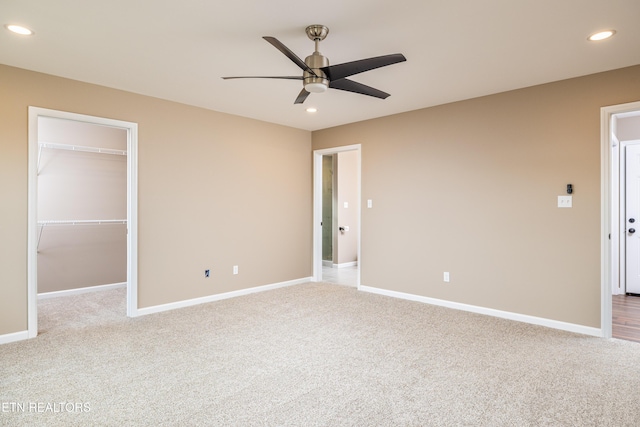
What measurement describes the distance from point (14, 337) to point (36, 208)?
1202mm

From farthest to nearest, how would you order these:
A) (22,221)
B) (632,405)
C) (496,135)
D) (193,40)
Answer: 1. (496,135)
2. (22,221)
3. (193,40)
4. (632,405)

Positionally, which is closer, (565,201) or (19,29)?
(19,29)

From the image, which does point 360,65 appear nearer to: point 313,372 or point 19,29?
point 313,372

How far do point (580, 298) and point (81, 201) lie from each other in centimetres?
634

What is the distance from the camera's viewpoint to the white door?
5.02 m

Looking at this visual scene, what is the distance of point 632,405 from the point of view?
2203 millimetres

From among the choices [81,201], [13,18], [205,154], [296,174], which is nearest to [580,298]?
[296,174]

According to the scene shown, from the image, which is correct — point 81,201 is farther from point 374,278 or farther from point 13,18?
point 374,278

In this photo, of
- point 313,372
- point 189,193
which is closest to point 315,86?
point 313,372

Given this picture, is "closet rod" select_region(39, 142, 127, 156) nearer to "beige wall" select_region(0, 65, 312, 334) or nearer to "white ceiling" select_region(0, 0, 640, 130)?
"beige wall" select_region(0, 65, 312, 334)

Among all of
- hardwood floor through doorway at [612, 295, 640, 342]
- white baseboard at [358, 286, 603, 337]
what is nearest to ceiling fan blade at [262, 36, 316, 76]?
white baseboard at [358, 286, 603, 337]

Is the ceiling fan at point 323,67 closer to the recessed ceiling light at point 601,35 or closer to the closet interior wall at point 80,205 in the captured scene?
the recessed ceiling light at point 601,35

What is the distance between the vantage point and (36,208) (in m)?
3.40

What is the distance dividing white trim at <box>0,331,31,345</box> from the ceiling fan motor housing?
3447mm
